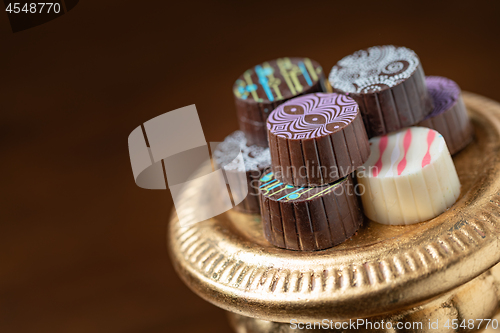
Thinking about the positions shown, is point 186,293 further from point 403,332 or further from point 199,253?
point 403,332

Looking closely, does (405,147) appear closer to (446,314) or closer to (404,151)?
(404,151)

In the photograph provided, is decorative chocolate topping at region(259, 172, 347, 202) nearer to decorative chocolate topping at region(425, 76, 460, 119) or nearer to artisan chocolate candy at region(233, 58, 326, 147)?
artisan chocolate candy at region(233, 58, 326, 147)

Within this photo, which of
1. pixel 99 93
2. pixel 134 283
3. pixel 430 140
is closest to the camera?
pixel 430 140

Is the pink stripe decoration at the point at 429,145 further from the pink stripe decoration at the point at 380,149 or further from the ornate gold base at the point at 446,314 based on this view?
the ornate gold base at the point at 446,314

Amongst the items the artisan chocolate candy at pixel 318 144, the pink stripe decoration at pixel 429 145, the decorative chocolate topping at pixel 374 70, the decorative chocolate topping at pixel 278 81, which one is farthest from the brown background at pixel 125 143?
the pink stripe decoration at pixel 429 145

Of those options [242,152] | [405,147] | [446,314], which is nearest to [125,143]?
[242,152]

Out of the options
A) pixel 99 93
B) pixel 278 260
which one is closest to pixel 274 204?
pixel 278 260

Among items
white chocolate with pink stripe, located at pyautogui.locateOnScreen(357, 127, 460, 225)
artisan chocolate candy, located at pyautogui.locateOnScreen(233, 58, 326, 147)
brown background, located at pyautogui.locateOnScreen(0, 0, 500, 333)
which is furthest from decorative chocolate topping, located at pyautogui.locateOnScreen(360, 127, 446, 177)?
brown background, located at pyautogui.locateOnScreen(0, 0, 500, 333)
